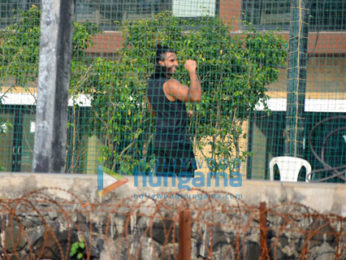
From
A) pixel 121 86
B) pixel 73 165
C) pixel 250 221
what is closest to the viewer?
pixel 250 221

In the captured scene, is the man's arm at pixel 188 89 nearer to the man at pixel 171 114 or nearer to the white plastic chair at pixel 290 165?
the man at pixel 171 114

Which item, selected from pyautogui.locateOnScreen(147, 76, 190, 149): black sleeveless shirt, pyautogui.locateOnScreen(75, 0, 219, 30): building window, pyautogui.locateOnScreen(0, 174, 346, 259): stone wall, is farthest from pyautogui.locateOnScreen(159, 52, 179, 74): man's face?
pyautogui.locateOnScreen(0, 174, 346, 259): stone wall

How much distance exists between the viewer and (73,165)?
625 centimetres

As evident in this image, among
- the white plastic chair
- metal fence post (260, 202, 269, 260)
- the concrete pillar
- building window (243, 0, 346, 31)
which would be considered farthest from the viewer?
building window (243, 0, 346, 31)

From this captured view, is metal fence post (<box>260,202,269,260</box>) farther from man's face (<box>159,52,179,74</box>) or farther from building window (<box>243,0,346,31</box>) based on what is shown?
building window (<box>243,0,346,31</box>)

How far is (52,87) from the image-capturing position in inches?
187

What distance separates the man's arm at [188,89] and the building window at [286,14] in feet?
6.54

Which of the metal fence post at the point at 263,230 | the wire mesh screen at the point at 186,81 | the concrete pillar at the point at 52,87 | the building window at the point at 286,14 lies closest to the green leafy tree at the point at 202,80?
the wire mesh screen at the point at 186,81

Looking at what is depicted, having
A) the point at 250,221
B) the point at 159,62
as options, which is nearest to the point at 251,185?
the point at 250,221

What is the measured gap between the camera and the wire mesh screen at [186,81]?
250 inches

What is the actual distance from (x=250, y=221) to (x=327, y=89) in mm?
3296

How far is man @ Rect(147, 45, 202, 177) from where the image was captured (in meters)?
5.30

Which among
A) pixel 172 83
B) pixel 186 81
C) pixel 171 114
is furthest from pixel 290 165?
pixel 172 83

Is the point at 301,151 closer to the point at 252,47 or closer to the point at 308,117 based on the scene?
the point at 308,117
